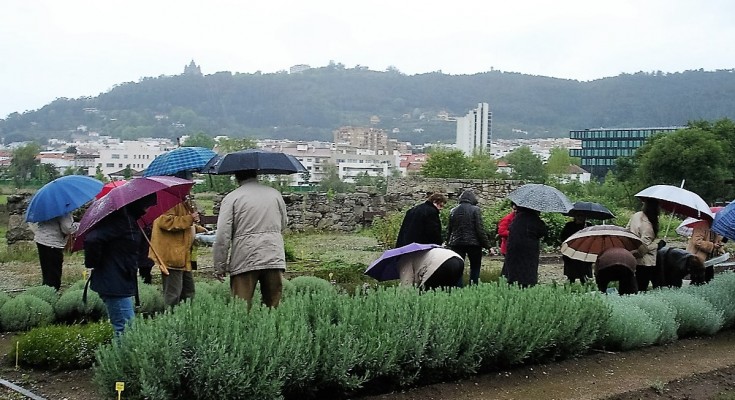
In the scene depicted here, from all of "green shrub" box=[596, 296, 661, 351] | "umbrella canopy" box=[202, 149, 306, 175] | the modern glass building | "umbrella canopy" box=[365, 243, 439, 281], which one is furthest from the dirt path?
the modern glass building

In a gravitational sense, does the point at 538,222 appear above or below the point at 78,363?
above

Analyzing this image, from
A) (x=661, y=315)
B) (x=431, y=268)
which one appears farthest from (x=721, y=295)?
(x=431, y=268)

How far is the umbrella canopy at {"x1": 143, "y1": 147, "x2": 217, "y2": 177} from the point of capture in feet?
26.9

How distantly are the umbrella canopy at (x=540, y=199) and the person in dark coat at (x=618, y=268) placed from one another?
2.36ft

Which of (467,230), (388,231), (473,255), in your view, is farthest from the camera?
(388,231)

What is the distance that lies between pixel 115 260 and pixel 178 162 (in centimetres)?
217

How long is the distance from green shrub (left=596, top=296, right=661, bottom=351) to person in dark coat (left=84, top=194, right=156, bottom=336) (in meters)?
4.35

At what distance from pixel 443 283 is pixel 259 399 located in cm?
296

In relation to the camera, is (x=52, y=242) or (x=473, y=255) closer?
(x=52, y=242)

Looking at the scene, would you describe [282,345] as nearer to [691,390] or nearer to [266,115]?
[691,390]

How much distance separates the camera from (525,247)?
894 centimetres

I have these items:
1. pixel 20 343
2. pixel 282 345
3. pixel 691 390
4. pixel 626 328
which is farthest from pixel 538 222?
pixel 20 343

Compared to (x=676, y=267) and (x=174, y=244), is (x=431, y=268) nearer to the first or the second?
(x=174, y=244)

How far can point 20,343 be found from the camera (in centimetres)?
668
